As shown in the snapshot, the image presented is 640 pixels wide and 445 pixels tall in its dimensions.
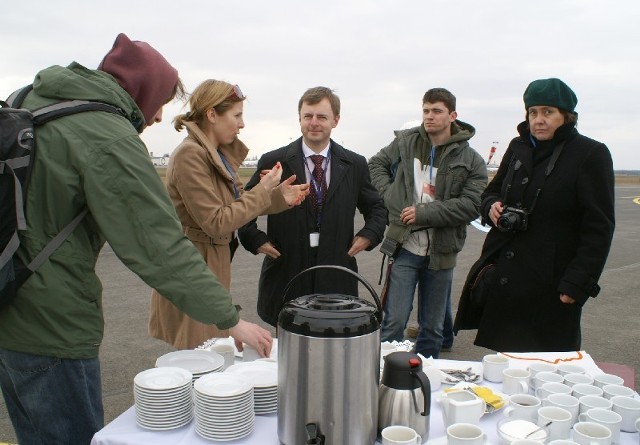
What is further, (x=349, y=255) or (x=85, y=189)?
(x=349, y=255)

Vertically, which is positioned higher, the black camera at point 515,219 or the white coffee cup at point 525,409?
the black camera at point 515,219

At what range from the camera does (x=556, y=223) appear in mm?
2895

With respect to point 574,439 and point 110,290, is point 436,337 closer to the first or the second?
point 574,439

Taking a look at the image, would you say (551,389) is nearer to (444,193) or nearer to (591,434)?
(591,434)

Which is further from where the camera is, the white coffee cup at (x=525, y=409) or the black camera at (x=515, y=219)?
the black camera at (x=515, y=219)

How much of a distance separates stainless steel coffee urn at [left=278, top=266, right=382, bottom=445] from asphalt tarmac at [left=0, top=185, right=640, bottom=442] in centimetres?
236

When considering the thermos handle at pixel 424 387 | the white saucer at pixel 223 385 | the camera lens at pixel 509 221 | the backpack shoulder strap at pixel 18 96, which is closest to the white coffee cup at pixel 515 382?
the thermos handle at pixel 424 387

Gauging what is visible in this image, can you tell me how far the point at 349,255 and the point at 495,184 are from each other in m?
1.05

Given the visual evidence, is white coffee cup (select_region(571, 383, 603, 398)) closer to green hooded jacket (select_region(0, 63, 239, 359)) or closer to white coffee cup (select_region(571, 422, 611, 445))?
white coffee cup (select_region(571, 422, 611, 445))

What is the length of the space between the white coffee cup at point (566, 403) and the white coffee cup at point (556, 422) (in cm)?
3

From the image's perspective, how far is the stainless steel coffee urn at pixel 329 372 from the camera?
1342 millimetres

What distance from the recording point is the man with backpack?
1.55 meters

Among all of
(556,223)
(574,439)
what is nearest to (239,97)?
(556,223)

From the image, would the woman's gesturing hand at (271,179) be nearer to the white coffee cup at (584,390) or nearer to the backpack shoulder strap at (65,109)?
the backpack shoulder strap at (65,109)
